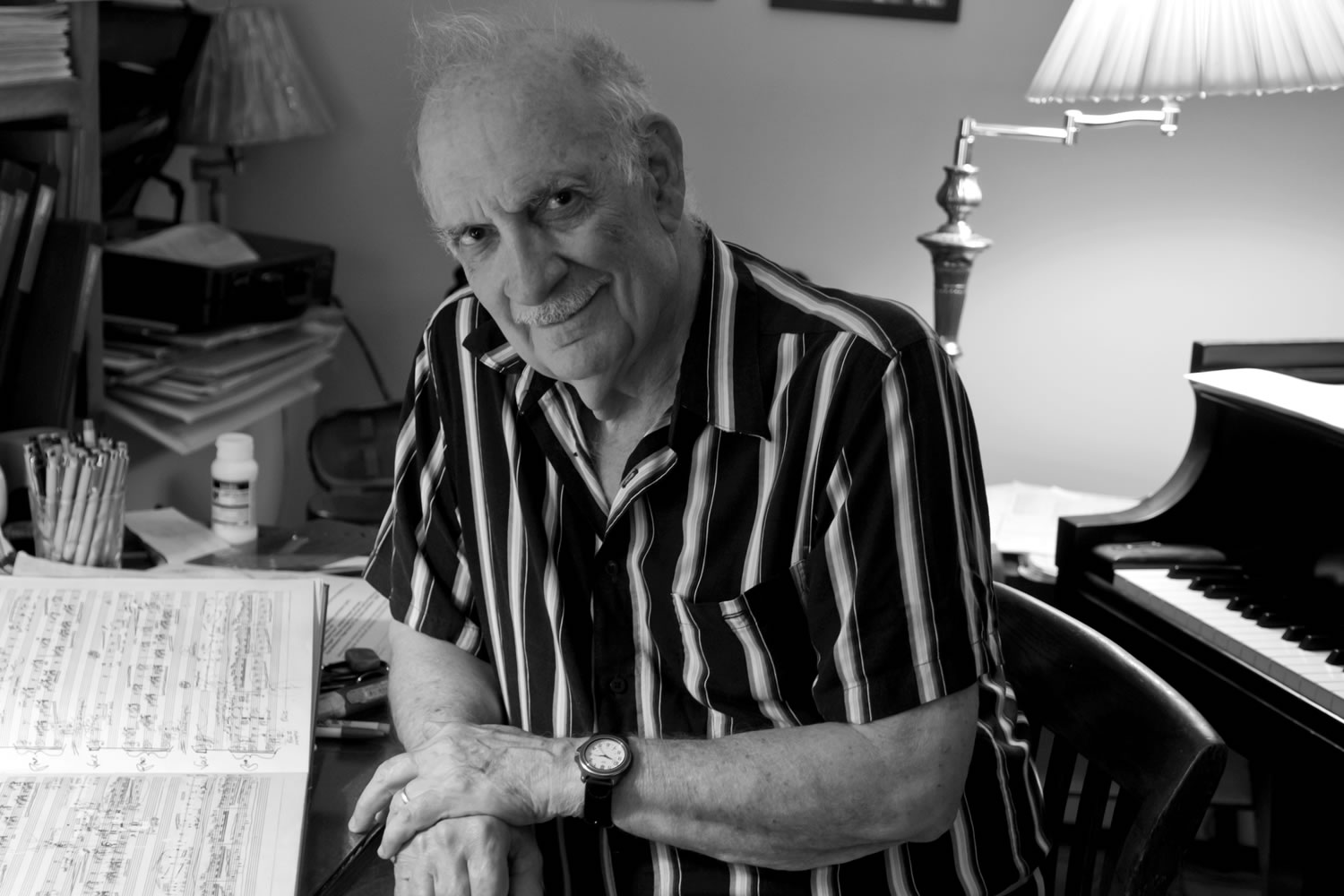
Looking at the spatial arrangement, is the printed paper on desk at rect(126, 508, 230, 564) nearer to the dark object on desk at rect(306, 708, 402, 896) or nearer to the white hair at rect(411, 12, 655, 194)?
the dark object on desk at rect(306, 708, 402, 896)

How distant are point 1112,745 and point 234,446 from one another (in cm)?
106

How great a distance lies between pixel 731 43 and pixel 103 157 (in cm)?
132

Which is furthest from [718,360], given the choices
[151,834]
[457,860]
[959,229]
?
[959,229]

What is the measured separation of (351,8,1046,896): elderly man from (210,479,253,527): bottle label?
1.60 feet

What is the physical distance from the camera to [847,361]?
109cm

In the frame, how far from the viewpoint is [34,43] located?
1.63 meters

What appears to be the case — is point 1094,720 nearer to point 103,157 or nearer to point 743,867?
point 743,867

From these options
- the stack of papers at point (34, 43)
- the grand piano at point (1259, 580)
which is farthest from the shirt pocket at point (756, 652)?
the stack of papers at point (34, 43)

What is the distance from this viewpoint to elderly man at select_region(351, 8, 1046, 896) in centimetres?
104

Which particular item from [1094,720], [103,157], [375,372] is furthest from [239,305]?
[1094,720]

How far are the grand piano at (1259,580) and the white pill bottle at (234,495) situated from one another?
3.87 ft

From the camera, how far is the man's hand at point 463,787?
1043mm

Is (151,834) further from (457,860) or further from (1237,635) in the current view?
(1237,635)

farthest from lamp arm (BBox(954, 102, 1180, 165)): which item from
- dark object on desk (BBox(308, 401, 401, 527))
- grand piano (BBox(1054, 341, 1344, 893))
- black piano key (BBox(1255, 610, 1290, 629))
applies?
dark object on desk (BBox(308, 401, 401, 527))
